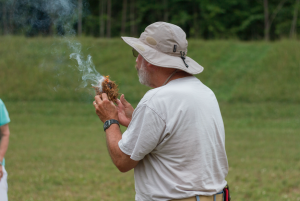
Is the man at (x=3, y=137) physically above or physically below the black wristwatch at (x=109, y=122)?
below

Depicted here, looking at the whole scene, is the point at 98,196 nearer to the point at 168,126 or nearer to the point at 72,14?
the point at 72,14

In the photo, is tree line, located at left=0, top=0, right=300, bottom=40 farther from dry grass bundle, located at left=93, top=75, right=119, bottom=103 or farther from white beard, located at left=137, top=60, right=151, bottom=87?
white beard, located at left=137, top=60, right=151, bottom=87

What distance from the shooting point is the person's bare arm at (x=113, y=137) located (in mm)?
2377

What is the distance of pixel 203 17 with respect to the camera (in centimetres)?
3712

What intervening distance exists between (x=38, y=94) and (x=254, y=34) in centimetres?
2614

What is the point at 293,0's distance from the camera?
116 feet

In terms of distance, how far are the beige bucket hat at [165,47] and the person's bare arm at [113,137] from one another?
20.6 inches

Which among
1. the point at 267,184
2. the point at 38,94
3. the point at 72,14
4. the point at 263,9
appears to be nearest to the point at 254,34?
the point at 263,9

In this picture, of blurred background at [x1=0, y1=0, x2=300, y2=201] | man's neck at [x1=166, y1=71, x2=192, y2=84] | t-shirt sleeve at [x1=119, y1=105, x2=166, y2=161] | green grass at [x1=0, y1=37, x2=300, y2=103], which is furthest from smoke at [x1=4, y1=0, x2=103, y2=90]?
green grass at [x1=0, y1=37, x2=300, y2=103]

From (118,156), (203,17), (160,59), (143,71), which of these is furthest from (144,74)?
(203,17)

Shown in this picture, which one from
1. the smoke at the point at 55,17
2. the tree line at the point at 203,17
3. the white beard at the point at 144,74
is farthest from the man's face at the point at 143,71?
the tree line at the point at 203,17

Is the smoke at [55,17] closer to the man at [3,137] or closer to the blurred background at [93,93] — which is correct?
the blurred background at [93,93]

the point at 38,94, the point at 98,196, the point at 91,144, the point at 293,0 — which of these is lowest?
the point at 38,94

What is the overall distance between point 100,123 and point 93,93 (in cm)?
1142
